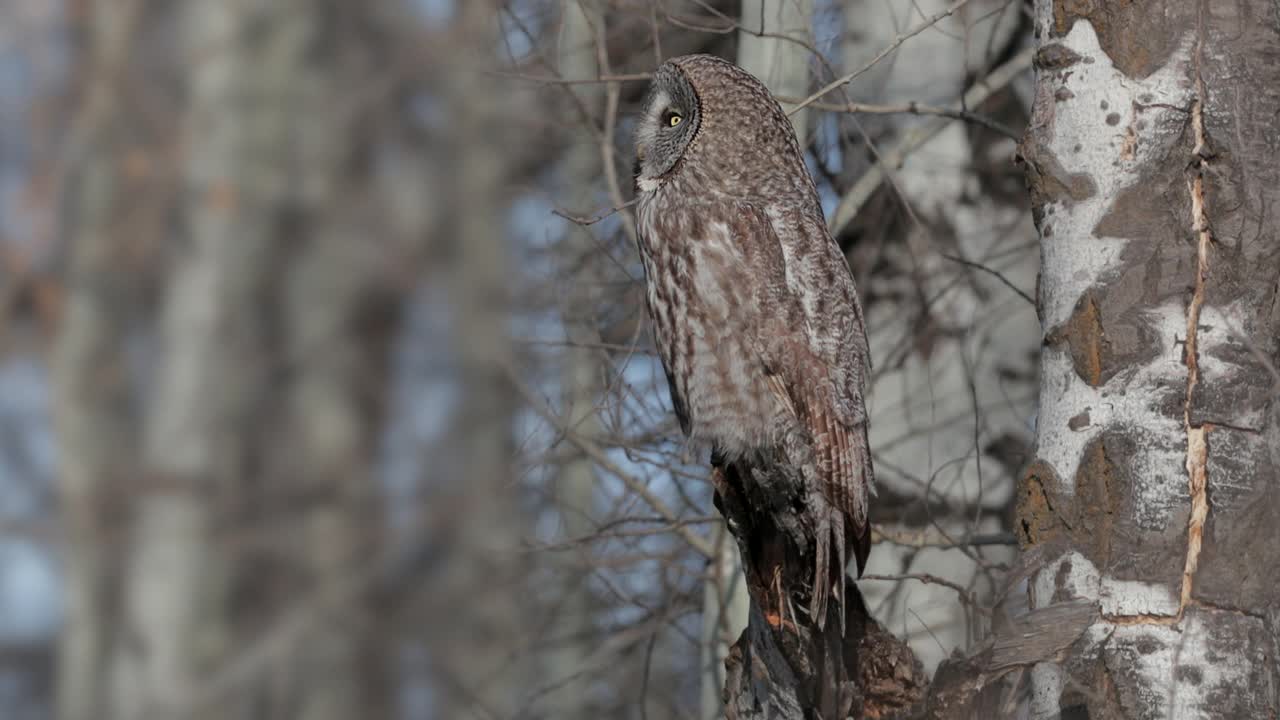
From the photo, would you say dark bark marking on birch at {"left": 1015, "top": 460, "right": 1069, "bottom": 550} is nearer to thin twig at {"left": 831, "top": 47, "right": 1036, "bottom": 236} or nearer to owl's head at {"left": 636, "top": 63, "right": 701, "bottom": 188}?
owl's head at {"left": 636, "top": 63, "right": 701, "bottom": 188}

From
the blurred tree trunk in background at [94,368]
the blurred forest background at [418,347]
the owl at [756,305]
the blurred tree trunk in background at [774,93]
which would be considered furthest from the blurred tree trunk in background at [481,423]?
the blurred tree trunk in background at [94,368]

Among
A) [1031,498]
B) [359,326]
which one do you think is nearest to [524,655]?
[1031,498]

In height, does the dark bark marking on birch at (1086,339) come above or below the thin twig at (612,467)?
below

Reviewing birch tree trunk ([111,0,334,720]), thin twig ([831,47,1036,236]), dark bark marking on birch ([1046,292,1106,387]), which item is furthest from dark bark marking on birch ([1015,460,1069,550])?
birch tree trunk ([111,0,334,720])

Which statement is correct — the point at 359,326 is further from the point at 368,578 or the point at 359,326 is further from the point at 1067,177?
the point at 1067,177

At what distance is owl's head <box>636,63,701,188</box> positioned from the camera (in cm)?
212

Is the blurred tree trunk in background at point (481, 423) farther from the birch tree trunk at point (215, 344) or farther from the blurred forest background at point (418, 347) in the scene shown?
the birch tree trunk at point (215, 344)

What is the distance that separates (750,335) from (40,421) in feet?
7.35

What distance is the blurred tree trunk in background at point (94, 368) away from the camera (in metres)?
3.47

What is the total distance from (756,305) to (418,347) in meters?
2.34

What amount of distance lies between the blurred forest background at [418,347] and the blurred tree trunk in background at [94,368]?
0.02 metres

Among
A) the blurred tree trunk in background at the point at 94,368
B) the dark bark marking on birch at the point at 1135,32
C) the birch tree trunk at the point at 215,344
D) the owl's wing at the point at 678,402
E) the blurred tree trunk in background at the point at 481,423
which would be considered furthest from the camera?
the birch tree trunk at the point at 215,344

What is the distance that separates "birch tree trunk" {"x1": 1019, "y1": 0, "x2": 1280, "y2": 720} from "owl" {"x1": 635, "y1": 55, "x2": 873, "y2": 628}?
1.29ft

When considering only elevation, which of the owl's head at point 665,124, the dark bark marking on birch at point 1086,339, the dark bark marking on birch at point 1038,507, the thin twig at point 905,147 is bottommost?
the dark bark marking on birch at point 1038,507
